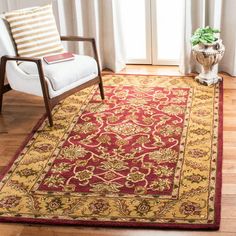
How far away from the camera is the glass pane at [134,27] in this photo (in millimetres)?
4750

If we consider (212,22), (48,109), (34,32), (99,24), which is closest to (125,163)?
(48,109)

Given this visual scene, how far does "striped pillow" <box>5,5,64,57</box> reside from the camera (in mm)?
3805

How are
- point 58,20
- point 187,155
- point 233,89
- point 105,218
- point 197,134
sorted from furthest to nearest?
point 58,20 < point 233,89 < point 197,134 < point 187,155 < point 105,218

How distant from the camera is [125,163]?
10.3 ft

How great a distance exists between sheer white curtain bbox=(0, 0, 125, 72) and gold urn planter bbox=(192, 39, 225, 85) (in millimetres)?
889

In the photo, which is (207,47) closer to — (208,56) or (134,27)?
(208,56)

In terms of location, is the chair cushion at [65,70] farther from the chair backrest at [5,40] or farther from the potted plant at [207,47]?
the potted plant at [207,47]

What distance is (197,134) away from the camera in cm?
347

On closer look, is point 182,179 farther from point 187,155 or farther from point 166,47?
point 166,47

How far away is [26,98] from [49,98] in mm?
791

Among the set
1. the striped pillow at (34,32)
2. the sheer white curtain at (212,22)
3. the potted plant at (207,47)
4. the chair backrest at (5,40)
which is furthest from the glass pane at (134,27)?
the chair backrest at (5,40)

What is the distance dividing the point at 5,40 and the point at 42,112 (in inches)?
27.3

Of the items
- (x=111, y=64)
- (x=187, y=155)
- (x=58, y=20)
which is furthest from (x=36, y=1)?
(x=187, y=155)

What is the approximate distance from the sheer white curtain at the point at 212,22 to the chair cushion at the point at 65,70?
41.7 inches
